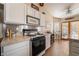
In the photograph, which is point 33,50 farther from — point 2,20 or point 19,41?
point 2,20

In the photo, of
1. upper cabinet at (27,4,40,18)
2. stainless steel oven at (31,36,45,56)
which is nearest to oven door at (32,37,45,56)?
stainless steel oven at (31,36,45,56)

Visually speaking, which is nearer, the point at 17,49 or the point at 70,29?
Result: the point at 17,49

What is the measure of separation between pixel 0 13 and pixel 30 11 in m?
0.88

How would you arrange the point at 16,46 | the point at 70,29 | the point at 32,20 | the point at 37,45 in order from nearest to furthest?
1. the point at 16,46
2. the point at 70,29
3. the point at 37,45
4. the point at 32,20

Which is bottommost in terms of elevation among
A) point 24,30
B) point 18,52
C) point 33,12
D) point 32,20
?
point 18,52

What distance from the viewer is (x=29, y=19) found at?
2529 mm

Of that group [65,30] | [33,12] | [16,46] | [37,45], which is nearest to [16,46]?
[16,46]

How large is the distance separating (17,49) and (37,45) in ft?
2.07

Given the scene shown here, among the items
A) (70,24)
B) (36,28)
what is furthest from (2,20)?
(70,24)

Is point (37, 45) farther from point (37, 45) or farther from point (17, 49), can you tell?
point (17, 49)

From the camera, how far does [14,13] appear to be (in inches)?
79.1

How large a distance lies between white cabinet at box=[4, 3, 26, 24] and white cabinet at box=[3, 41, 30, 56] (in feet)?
1.50

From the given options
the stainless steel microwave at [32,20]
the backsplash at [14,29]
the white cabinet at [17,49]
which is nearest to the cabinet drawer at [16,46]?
the white cabinet at [17,49]

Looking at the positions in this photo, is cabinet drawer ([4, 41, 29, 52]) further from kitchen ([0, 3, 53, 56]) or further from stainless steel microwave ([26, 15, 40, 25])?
stainless steel microwave ([26, 15, 40, 25])
